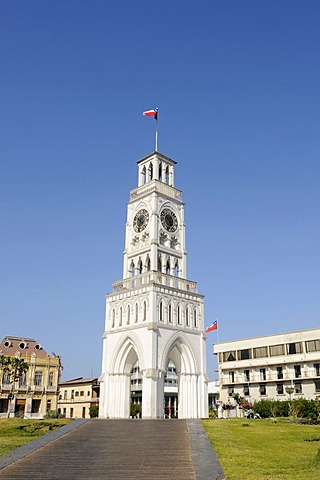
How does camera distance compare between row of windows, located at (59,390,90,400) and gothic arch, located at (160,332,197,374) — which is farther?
row of windows, located at (59,390,90,400)

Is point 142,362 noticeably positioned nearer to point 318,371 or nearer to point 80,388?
point 318,371

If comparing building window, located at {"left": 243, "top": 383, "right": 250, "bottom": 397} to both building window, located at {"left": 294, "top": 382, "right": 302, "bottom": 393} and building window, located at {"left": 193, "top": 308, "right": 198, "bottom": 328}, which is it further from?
building window, located at {"left": 193, "top": 308, "right": 198, "bottom": 328}

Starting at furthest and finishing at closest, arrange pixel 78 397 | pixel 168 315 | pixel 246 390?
pixel 78 397
pixel 246 390
pixel 168 315

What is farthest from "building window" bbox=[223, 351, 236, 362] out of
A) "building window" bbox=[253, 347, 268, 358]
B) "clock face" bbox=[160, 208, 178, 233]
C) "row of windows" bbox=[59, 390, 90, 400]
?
"clock face" bbox=[160, 208, 178, 233]

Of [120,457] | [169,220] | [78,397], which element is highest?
[169,220]

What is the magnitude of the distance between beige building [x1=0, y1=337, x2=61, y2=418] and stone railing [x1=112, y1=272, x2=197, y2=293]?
27.7 meters

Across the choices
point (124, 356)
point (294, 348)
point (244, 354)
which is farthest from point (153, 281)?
point (244, 354)

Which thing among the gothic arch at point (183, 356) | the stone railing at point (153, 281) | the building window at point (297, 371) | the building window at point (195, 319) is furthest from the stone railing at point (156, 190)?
the building window at point (297, 371)

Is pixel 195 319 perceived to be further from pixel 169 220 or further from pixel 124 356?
pixel 169 220

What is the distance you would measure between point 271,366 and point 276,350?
2376 millimetres

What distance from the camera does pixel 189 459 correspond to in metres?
19.0

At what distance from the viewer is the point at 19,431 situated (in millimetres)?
28000

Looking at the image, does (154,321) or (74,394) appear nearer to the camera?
(154,321)

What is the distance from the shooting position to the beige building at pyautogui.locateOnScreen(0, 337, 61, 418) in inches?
2712
